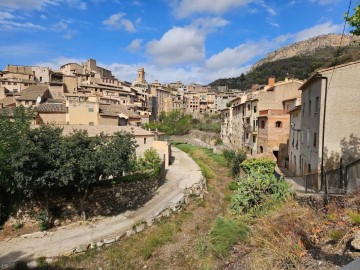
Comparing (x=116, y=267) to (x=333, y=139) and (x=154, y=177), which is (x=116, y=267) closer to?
(x=154, y=177)

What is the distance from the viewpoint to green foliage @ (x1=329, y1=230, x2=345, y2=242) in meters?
7.44

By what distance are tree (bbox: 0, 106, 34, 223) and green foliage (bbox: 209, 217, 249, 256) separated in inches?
469

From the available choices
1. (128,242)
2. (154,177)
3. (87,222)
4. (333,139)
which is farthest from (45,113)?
(333,139)

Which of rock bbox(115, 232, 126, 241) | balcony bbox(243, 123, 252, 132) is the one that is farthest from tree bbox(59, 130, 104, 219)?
balcony bbox(243, 123, 252, 132)

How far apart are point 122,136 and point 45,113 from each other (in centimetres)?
2103

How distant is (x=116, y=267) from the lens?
13922 millimetres

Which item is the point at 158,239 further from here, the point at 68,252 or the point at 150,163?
the point at 150,163

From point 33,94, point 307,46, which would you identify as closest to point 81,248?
point 33,94

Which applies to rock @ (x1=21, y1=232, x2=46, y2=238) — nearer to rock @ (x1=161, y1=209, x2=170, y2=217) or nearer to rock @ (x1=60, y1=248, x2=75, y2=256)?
rock @ (x1=60, y1=248, x2=75, y2=256)

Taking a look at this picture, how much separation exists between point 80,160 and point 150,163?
1123 centimetres

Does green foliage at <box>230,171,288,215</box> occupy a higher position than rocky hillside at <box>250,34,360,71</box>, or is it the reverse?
rocky hillside at <box>250,34,360,71</box>

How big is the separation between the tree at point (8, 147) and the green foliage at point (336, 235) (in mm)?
15316

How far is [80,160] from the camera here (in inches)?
625

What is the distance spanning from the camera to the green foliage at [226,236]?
8734mm
